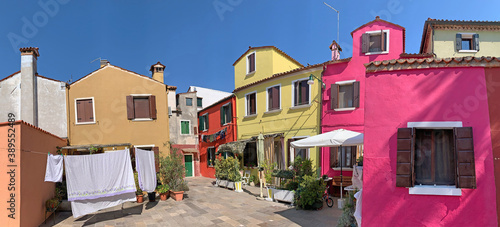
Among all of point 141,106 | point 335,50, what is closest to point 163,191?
point 141,106

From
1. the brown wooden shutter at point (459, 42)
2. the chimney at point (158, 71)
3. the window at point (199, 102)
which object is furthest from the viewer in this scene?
the window at point (199, 102)

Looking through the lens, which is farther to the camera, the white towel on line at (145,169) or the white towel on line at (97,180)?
the white towel on line at (145,169)

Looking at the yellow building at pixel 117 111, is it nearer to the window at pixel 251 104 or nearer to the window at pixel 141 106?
the window at pixel 141 106

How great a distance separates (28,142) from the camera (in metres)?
6.87

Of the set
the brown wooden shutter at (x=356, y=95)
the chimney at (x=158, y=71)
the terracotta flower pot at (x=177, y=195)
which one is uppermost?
the chimney at (x=158, y=71)

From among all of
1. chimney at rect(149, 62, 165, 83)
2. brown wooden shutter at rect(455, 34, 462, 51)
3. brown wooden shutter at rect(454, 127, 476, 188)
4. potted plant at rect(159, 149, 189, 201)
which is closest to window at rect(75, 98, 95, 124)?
chimney at rect(149, 62, 165, 83)

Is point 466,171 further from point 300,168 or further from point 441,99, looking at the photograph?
point 300,168

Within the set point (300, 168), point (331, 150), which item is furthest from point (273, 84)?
point (300, 168)

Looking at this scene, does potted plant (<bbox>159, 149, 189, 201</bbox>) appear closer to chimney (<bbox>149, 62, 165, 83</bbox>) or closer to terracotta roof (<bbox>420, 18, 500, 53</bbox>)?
chimney (<bbox>149, 62, 165, 83</bbox>)

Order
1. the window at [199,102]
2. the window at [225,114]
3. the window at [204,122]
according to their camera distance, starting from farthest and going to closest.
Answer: the window at [199,102], the window at [204,122], the window at [225,114]

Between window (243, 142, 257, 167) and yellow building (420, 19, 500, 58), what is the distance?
11.9 meters

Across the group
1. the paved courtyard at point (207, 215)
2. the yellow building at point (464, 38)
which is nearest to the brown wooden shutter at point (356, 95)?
the paved courtyard at point (207, 215)

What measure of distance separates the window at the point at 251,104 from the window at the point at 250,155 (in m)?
2.04

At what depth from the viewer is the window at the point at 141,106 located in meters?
12.8
